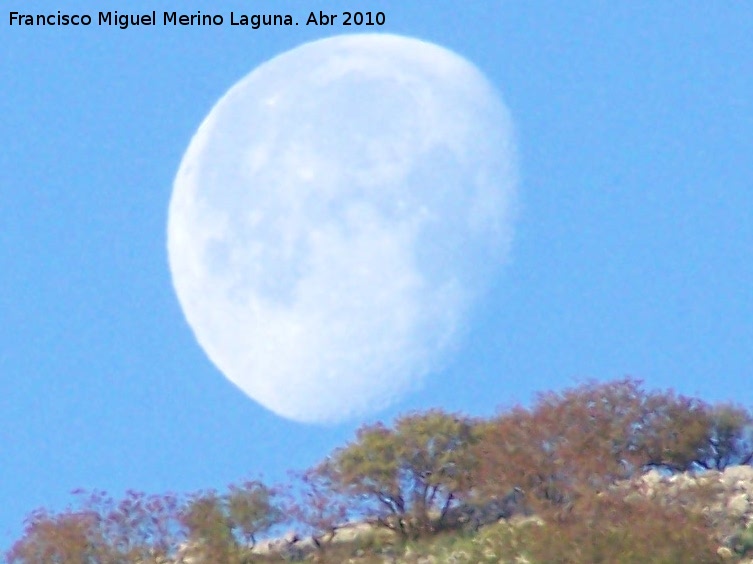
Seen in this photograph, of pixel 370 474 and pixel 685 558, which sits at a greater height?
pixel 370 474

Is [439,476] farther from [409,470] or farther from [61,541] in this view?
[61,541]

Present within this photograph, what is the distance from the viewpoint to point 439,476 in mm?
36594

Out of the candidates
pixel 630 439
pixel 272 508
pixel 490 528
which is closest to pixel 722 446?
pixel 630 439

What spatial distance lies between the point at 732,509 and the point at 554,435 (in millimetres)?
5849

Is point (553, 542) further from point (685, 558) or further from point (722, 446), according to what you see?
point (722, 446)

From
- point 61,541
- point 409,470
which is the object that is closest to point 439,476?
point 409,470

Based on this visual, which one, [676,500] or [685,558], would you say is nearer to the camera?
[685,558]

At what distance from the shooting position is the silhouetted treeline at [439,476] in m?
34.5

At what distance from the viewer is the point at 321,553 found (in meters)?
35.6

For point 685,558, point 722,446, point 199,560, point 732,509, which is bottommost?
point 685,558

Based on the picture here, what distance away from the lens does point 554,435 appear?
3472 cm

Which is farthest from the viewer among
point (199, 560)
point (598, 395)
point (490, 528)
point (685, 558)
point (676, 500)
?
point (598, 395)

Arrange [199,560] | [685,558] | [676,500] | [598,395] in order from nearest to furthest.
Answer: [685,558] < [676,500] < [199,560] < [598,395]

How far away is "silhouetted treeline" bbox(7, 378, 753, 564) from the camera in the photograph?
34469 mm
